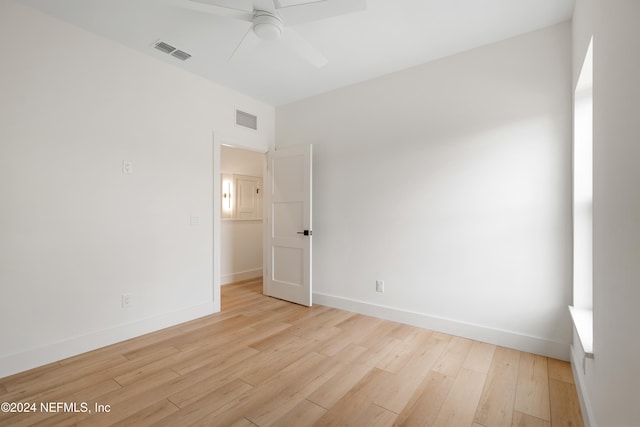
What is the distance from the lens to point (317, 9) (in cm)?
183

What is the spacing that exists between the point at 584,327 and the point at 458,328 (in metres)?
1.09

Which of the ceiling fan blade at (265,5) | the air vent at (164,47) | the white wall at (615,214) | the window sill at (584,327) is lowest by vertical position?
the window sill at (584,327)

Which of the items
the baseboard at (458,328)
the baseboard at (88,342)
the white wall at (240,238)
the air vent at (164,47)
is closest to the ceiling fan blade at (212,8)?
the air vent at (164,47)

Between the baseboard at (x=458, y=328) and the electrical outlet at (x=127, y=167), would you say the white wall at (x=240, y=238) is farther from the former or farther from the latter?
the electrical outlet at (x=127, y=167)

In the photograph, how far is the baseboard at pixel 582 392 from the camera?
153cm

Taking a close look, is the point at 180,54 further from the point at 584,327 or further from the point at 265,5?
the point at 584,327

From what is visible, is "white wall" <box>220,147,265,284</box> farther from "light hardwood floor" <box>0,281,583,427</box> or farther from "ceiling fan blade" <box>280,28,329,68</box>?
"ceiling fan blade" <box>280,28,329,68</box>

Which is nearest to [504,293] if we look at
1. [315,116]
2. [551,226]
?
[551,226]

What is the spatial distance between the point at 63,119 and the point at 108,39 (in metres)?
0.87

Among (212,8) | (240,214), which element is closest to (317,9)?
(212,8)

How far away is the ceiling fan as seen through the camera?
1.78 m

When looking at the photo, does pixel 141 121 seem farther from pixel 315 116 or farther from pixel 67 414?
pixel 67 414

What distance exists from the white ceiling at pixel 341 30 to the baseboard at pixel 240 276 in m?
3.23

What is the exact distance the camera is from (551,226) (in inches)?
93.1
